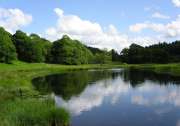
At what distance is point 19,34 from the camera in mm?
110938

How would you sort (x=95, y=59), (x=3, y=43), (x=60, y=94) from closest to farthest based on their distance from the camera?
1. (x=60, y=94)
2. (x=3, y=43)
3. (x=95, y=59)

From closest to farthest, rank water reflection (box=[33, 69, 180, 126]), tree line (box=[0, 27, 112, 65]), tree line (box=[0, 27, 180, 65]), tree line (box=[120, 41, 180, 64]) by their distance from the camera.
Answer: water reflection (box=[33, 69, 180, 126]) < tree line (box=[0, 27, 112, 65]) < tree line (box=[0, 27, 180, 65]) < tree line (box=[120, 41, 180, 64])

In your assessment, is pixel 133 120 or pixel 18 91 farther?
pixel 18 91

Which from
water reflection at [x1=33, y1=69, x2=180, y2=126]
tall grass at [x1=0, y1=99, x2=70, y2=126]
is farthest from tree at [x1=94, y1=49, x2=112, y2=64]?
tall grass at [x1=0, y1=99, x2=70, y2=126]

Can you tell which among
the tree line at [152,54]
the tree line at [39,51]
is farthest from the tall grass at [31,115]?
the tree line at [152,54]

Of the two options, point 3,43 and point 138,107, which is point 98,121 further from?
point 3,43

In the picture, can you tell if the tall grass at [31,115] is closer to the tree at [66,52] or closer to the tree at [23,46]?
the tree at [23,46]

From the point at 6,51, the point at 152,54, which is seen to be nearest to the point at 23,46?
the point at 6,51

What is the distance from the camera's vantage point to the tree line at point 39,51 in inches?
3625

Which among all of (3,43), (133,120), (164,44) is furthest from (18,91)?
(164,44)

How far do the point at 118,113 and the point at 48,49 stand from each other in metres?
103

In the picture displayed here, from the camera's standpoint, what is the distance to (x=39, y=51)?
362 ft

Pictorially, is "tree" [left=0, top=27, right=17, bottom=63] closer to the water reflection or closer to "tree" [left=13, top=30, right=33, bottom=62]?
"tree" [left=13, top=30, right=33, bottom=62]

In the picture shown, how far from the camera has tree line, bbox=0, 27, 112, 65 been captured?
92062 mm
